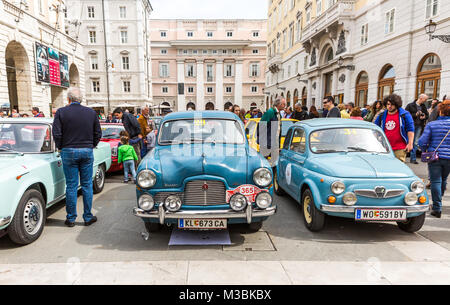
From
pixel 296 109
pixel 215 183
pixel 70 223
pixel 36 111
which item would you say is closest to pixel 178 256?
pixel 215 183

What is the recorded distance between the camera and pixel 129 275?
3129 mm

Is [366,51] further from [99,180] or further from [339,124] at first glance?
[99,180]

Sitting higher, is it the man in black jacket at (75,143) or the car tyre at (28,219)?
the man in black jacket at (75,143)

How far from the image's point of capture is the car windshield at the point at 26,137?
14.9 ft

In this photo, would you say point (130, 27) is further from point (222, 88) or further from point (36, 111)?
point (36, 111)

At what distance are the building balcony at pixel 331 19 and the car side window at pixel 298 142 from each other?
664 inches

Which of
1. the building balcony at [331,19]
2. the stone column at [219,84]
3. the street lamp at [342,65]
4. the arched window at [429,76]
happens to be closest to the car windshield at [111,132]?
the arched window at [429,76]

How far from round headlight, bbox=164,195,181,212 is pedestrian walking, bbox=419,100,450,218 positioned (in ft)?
13.8

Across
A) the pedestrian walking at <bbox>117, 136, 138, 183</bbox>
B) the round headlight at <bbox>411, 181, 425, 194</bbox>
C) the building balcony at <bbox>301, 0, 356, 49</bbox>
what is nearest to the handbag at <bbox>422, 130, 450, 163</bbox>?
the round headlight at <bbox>411, 181, 425, 194</bbox>

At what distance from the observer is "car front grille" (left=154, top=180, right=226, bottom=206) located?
3.68 m

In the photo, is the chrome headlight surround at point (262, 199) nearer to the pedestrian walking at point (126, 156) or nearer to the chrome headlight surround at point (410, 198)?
the chrome headlight surround at point (410, 198)

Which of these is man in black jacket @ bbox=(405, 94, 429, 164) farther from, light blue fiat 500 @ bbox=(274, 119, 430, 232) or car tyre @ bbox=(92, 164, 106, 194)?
car tyre @ bbox=(92, 164, 106, 194)

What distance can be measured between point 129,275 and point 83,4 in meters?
50.3
